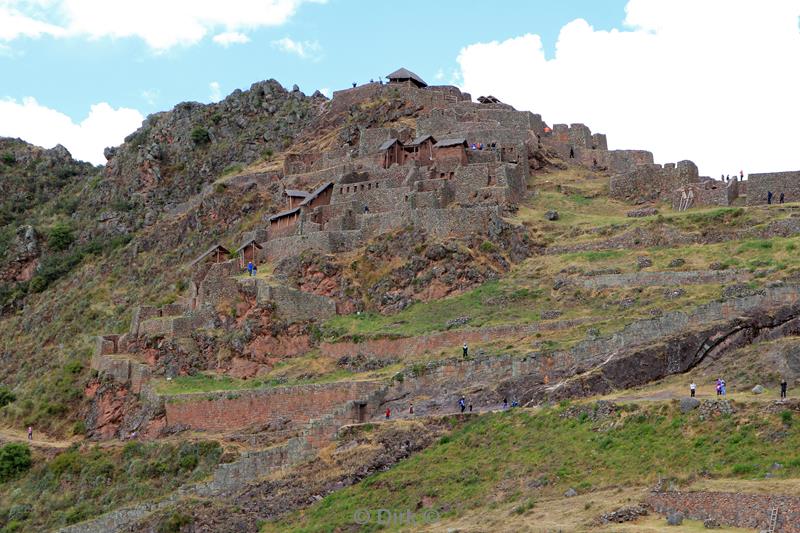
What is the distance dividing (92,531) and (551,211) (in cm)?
2615

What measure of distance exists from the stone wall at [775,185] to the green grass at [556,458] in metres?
21.6

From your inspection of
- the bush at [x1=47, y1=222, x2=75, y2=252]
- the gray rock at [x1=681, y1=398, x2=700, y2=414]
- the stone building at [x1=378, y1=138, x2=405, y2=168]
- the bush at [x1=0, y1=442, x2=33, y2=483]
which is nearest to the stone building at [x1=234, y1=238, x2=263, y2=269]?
the stone building at [x1=378, y1=138, x2=405, y2=168]

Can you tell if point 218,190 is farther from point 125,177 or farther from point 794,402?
point 794,402

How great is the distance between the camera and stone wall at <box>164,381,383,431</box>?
51.3 m

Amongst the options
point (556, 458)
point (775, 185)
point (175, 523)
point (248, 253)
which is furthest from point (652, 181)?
point (175, 523)

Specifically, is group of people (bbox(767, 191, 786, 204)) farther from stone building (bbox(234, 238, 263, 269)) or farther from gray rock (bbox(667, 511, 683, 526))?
gray rock (bbox(667, 511, 683, 526))

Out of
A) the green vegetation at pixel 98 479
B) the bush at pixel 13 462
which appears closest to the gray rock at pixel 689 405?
the green vegetation at pixel 98 479

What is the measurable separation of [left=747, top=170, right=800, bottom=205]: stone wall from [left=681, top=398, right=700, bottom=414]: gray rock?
2355 centimetres

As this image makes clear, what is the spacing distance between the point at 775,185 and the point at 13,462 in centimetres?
3569

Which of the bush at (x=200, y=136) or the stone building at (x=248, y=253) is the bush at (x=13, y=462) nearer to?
the stone building at (x=248, y=253)

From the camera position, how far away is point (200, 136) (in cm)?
8956

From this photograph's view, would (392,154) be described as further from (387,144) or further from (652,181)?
(652,181)

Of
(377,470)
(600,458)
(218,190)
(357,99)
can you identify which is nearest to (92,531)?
(377,470)

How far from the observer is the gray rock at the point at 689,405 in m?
37.4
